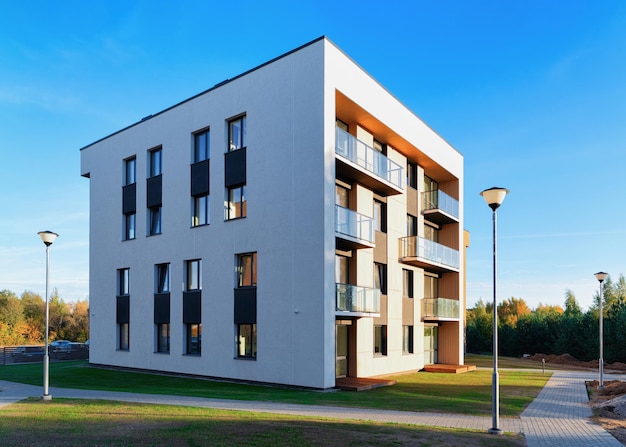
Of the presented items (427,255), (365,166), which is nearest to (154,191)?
(365,166)

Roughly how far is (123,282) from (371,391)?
16503mm

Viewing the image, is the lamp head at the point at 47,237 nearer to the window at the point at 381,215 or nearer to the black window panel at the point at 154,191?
the black window panel at the point at 154,191

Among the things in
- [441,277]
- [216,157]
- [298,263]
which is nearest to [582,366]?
[441,277]

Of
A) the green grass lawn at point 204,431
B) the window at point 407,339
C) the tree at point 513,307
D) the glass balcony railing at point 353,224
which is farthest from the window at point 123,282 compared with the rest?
the tree at point 513,307

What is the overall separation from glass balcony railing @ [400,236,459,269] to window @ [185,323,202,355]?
11.1 metres

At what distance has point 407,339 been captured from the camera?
28.7m

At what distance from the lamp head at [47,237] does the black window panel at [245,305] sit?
8093mm

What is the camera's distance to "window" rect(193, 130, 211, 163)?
2492cm

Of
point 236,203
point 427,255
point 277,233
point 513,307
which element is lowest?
point 513,307

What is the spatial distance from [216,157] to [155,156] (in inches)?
229

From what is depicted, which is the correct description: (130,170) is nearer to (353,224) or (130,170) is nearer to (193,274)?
(193,274)

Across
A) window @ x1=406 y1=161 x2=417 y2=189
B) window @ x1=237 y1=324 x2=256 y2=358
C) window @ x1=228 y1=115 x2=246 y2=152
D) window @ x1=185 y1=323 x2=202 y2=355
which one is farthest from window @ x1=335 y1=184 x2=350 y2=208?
window @ x1=185 y1=323 x2=202 y2=355

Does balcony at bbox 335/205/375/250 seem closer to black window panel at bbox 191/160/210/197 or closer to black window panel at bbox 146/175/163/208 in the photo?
black window panel at bbox 191/160/210/197

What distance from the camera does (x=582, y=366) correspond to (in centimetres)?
3659
